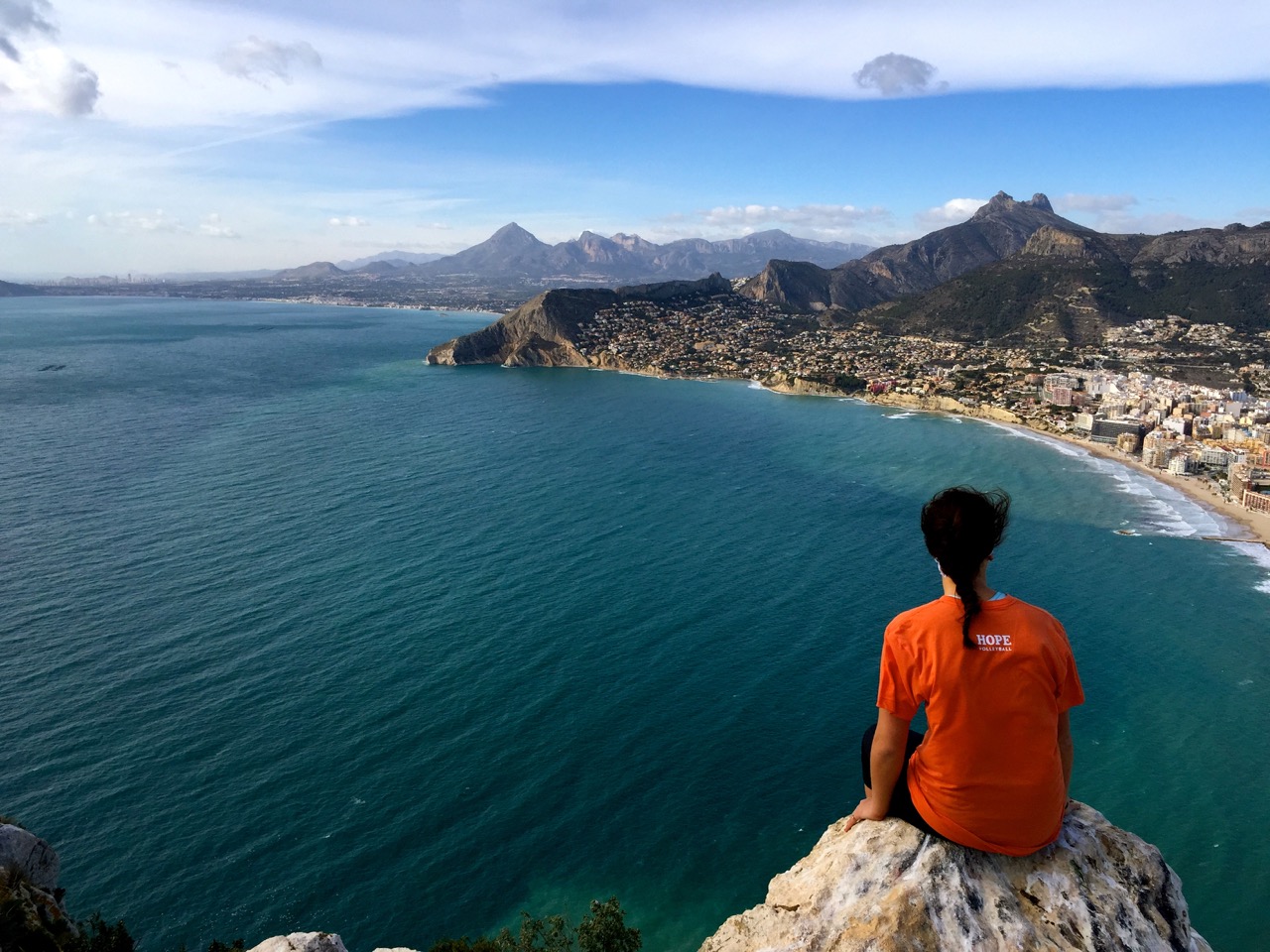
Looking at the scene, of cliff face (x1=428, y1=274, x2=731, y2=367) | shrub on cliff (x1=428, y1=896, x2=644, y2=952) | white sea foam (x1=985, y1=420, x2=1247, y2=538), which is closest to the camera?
shrub on cliff (x1=428, y1=896, x2=644, y2=952)

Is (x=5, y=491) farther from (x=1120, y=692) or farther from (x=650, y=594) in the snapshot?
(x=1120, y=692)

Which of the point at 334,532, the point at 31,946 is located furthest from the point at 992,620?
the point at 334,532

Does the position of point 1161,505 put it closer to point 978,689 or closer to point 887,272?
point 978,689

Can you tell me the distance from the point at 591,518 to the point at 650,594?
945 cm

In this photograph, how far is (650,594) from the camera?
2848 centimetres

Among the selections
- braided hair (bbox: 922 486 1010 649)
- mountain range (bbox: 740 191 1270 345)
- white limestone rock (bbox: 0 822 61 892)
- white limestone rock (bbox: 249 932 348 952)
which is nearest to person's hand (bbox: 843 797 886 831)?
braided hair (bbox: 922 486 1010 649)

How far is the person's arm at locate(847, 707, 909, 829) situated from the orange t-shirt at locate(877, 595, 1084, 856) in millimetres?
84

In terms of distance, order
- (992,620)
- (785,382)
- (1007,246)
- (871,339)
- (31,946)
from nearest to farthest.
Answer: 1. (992,620)
2. (31,946)
3. (785,382)
4. (871,339)
5. (1007,246)

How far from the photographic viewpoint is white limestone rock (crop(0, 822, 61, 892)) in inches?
388

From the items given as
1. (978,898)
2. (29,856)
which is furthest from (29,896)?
(978,898)

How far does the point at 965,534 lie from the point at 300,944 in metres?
7.85

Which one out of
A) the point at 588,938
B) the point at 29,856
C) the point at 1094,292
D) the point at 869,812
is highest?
the point at 1094,292

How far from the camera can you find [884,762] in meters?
3.46

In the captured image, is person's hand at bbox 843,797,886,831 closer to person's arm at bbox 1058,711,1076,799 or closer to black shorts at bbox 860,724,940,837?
black shorts at bbox 860,724,940,837
